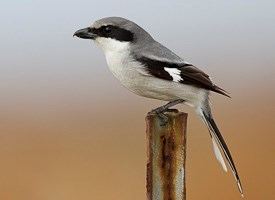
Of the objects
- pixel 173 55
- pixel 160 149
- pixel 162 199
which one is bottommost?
pixel 162 199

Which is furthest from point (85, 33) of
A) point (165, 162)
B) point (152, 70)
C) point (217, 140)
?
point (165, 162)

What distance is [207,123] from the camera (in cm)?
223

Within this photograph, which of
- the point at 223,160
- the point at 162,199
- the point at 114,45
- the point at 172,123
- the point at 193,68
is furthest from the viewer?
the point at 114,45

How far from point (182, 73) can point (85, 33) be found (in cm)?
50

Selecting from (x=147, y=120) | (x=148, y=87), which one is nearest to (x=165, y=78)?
(x=148, y=87)

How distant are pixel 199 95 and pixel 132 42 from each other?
418mm

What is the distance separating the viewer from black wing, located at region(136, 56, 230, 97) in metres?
2.13

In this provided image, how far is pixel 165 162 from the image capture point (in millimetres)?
1398

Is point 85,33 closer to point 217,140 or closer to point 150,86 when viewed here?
point 150,86

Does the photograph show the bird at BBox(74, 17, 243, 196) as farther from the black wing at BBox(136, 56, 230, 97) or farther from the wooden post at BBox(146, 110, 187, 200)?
the wooden post at BBox(146, 110, 187, 200)

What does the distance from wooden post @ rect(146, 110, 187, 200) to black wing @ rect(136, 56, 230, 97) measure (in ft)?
2.28

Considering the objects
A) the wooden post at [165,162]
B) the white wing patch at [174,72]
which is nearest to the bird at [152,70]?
the white wing patch at [174,72]

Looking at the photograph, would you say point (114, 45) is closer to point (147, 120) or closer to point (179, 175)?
point (147, 120)

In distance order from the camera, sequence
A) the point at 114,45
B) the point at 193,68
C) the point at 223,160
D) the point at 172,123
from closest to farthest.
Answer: the point at 172,123, the point at 223,160, the point at 193,68, the point at 114,45
